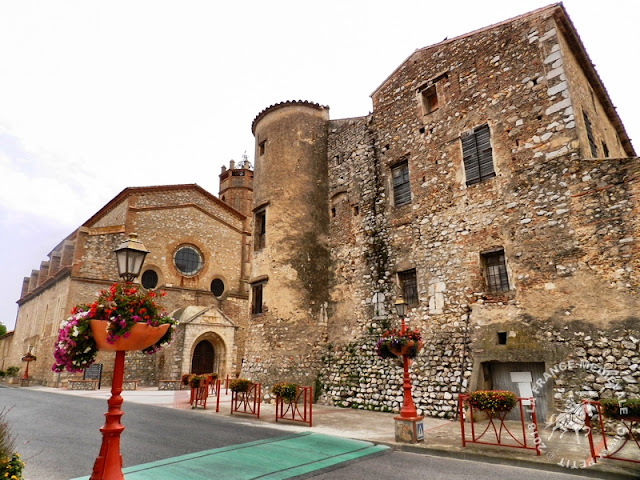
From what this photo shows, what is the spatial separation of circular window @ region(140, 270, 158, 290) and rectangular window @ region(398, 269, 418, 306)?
1994 centimetres

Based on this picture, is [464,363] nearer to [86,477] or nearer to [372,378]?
[372,378]

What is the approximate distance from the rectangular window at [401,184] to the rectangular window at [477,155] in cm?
234

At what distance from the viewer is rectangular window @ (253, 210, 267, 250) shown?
1672 centimetres

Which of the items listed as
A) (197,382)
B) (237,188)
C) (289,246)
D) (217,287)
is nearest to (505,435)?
(289,246)

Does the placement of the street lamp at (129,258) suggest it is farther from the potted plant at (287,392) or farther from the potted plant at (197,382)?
the potted plant at (197,382)

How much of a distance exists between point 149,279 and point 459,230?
887 inches

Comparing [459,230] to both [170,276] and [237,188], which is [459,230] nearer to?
[170,276]

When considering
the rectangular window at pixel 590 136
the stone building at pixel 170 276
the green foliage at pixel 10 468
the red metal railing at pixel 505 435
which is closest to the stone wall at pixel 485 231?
the rectangular window at pixel 590 136

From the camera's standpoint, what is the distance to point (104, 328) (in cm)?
482

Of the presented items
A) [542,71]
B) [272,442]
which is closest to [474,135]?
[542,71]

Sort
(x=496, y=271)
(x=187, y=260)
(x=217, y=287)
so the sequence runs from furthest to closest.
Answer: (x=217, y=287)
(x=187, y=260)
(x=496, y=271)

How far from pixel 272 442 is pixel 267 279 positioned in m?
8.10

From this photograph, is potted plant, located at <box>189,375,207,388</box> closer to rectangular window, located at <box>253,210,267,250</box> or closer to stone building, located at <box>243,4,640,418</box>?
stone building, located at <box>243,4,640,418</box>

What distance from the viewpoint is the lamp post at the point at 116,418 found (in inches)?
174
